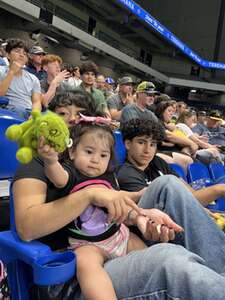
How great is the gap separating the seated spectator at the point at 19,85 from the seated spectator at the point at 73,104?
4.09ft

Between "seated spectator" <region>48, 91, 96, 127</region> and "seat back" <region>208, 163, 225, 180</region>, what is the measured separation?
225 cm

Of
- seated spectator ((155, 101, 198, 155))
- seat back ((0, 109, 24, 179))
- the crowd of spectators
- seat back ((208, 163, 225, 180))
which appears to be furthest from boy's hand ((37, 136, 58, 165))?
seat back ((208, 163, 225, 180))

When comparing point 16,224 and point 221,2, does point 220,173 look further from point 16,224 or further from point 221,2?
point 221,2

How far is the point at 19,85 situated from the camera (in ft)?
10.7

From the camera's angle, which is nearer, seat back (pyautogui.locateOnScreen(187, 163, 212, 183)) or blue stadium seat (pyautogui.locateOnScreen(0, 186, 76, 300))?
blue stadium seat (pyautogui.locateOnScreen(0, 186, 76, 300))

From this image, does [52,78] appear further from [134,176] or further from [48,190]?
[48,190]

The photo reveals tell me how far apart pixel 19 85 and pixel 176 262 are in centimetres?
258

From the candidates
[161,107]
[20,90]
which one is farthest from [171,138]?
[20,90]

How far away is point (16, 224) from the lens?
1.10 metres

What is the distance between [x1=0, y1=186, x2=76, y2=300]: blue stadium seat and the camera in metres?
0.96

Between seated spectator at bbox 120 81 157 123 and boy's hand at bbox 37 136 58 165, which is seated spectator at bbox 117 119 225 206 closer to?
boy's hand at bbox 37 136 58 165

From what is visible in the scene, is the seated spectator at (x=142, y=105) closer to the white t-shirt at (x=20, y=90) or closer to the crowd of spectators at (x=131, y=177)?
the crowd of spectators at (x=131, y=177)

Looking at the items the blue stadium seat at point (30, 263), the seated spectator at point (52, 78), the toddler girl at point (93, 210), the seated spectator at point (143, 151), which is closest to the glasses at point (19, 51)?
the seated spectator at point (52, 78)

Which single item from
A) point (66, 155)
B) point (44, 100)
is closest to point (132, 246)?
point (66, 155)
